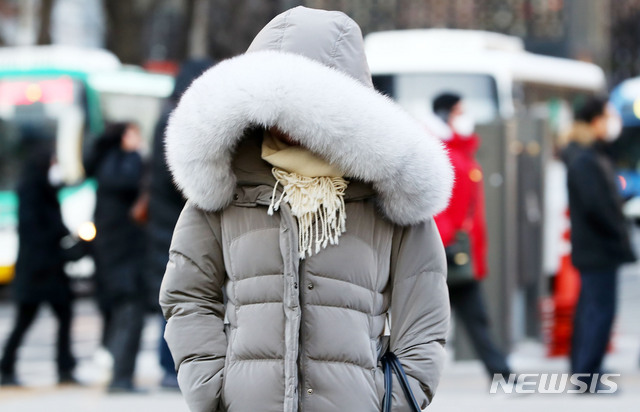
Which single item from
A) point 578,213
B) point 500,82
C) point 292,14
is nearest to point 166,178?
point 578,213

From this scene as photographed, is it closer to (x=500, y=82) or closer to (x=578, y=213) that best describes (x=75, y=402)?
(x=578, y=213)

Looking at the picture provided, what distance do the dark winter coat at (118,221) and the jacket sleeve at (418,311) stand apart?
5.03 m

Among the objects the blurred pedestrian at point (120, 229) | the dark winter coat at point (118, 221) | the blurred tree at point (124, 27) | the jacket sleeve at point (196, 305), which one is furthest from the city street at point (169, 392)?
the blurred tree at point (124, 27)

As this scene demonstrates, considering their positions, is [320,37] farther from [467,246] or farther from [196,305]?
[467,246]

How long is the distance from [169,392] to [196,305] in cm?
460

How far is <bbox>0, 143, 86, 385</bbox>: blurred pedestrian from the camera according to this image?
849cm

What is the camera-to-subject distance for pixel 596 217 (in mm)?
7570

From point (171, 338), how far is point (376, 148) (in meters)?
0.73

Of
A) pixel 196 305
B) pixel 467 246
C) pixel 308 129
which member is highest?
pixel 308 129

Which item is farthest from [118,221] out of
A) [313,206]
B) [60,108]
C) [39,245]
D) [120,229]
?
[60,108]

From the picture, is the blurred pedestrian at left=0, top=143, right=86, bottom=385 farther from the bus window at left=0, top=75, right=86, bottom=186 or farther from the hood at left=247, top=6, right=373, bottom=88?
the bus window at left=0, top=75, right=86, bottom=186

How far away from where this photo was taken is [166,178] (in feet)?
23.5

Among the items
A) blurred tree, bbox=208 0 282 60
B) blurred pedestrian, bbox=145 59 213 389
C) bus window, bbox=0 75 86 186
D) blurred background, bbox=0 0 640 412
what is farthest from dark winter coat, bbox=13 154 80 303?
blurred tree, bbox=208 0 282 60

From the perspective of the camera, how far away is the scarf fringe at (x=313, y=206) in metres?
3.01
